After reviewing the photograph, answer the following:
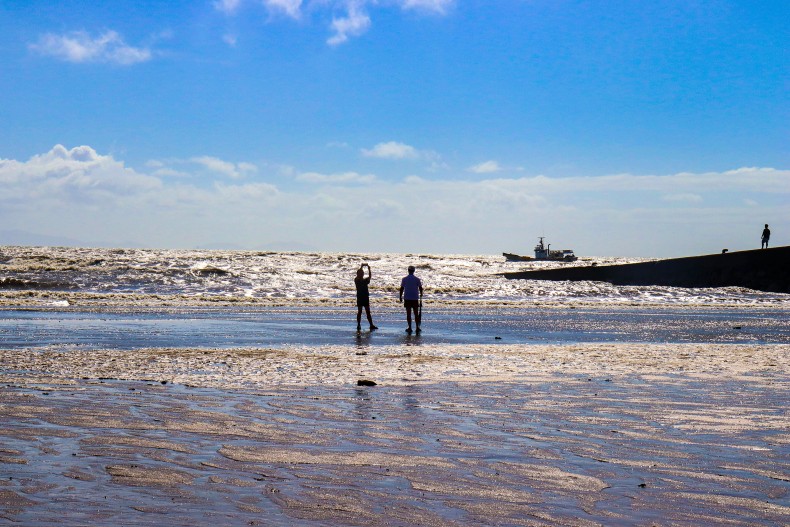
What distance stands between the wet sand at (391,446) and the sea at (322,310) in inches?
261

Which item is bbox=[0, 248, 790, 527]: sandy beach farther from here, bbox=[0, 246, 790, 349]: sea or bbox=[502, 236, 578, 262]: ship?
bbox=[502, 236, 578, 262]: ship

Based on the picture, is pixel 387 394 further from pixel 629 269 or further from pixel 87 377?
pixel 629 269

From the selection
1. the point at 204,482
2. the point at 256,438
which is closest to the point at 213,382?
the point at 256,438

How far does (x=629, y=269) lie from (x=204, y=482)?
147 feet

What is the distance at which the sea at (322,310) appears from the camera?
18.7 meters

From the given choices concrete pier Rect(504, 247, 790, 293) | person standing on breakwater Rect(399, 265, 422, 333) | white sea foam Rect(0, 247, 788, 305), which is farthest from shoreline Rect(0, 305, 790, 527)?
concrete pier Rect(504, 247, 790, 293)

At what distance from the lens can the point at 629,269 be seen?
156 feet

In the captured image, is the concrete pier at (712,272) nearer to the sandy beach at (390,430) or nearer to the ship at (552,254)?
the sandy beach at (390,430)

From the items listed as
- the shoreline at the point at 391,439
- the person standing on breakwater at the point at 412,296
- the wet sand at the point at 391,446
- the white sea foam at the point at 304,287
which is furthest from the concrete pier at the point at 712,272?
the wet sand at the point at 391,446

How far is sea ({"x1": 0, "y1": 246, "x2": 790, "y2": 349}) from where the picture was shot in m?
18.7

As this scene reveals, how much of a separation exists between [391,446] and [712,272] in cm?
3992

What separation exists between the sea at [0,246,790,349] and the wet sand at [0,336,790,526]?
6.62m

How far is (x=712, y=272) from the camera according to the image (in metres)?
42.7

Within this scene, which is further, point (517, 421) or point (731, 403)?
point (731, 403)
